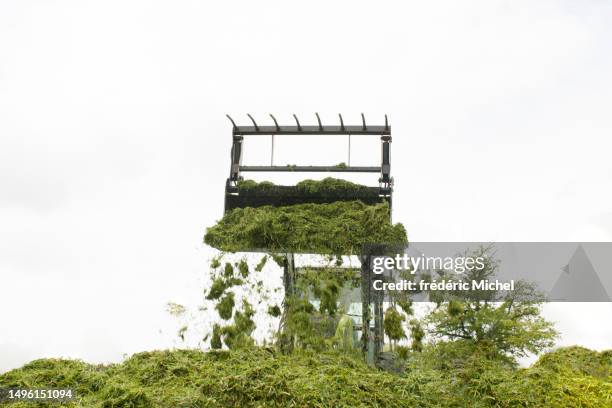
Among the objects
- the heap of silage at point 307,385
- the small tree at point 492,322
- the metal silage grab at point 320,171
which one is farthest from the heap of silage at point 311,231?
the small tree at point 492,322

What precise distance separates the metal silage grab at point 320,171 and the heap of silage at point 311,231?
319 millimetres

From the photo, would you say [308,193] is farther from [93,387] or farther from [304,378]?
[93,387]

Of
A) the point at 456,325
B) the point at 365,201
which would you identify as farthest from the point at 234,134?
the point at 456,325

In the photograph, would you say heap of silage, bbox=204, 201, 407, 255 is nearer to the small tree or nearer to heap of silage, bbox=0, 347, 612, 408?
heap of silage, bbox=0, 347, 612, 408

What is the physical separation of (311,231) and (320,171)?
154cm

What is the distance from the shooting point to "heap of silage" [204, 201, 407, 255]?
322 inches

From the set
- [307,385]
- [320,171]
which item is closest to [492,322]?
[320,171]

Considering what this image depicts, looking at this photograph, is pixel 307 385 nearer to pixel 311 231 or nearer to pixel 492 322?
pixel 311 231

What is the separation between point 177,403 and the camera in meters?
5.94

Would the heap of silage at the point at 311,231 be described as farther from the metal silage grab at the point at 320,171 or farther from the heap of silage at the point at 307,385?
the heap of silage at the point at 307,385

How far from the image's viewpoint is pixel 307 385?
236 inches

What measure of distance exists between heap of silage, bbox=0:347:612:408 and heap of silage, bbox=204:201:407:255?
1648 millimetres

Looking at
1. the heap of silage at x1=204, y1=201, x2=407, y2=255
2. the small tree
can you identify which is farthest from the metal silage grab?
the small tree

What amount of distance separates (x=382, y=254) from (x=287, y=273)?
142 centimetres
